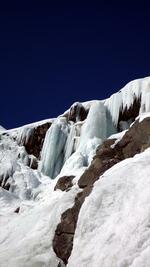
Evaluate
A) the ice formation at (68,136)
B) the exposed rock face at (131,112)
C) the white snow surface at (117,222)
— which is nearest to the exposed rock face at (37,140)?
the ice formation at (68,136)

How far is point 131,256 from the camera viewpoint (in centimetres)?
783

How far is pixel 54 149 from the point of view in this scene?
3822 cm

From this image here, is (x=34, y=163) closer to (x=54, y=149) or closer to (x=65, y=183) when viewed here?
(x=54, y=149)

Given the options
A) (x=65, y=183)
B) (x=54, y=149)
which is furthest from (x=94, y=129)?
(x=65, y=183)

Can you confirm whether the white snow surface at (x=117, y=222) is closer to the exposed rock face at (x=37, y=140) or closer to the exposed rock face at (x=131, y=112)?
the exposed rock face at (x=131, y=112)

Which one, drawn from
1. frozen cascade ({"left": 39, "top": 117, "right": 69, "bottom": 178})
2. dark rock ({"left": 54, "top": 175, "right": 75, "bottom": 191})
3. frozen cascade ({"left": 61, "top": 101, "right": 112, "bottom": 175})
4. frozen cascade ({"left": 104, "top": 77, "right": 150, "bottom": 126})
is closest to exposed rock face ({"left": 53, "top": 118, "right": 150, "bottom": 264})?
dark rock ({"left": 54, "top": 175, "right": 75, "bottom": 191})

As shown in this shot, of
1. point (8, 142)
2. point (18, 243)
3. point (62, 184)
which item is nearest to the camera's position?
point (18, 243)

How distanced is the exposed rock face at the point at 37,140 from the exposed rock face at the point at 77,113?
293cm

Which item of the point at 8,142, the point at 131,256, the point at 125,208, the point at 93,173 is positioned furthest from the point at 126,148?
the point at 8,142

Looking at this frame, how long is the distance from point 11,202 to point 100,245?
1620 centimetres

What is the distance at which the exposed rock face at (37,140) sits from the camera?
42312mm

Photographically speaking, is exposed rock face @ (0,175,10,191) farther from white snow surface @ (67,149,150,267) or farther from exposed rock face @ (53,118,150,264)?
white snow surface @ (67,149,150,267)

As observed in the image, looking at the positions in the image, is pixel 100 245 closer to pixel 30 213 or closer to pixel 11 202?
pixel 30 213

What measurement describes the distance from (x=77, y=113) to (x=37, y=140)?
5234 mm
